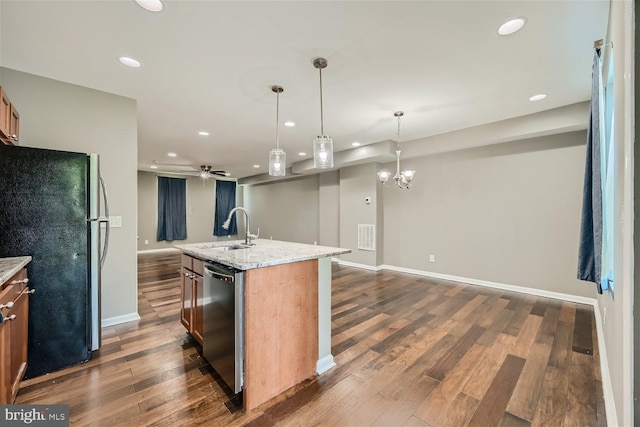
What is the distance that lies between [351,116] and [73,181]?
303 cm

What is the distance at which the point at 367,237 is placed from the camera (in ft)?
18.7

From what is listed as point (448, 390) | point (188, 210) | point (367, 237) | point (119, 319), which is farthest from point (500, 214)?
point (188, 210)

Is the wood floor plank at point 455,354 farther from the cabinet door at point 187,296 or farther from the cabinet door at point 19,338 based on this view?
the cabinet door at point 19,338

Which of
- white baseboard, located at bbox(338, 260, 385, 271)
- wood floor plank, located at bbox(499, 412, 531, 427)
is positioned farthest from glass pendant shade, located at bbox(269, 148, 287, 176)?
white baseboard, located at bbox(338, 260, 385, 271)

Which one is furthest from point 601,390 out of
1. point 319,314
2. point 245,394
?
point 245,394

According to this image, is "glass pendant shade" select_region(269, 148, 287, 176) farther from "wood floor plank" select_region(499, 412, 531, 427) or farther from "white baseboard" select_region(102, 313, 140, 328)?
"wood floor plank" select_region(499, 412, 531, 427)

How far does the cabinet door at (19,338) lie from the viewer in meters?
1.60

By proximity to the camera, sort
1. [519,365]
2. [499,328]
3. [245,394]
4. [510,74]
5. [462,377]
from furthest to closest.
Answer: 1. [499,328]
2. [510,74]
3. [519,365]
4. [462,377]
5. [245,394]

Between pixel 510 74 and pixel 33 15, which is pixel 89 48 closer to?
pixel 33 15

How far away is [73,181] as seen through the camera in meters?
2.05

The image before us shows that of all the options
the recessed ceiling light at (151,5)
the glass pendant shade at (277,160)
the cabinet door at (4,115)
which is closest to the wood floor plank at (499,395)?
the glass pendant shade at (277,160)

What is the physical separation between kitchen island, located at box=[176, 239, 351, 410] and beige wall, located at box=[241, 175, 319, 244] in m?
5.37

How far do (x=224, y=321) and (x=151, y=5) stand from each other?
6.87 ft

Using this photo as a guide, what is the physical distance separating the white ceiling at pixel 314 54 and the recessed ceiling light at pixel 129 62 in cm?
6
